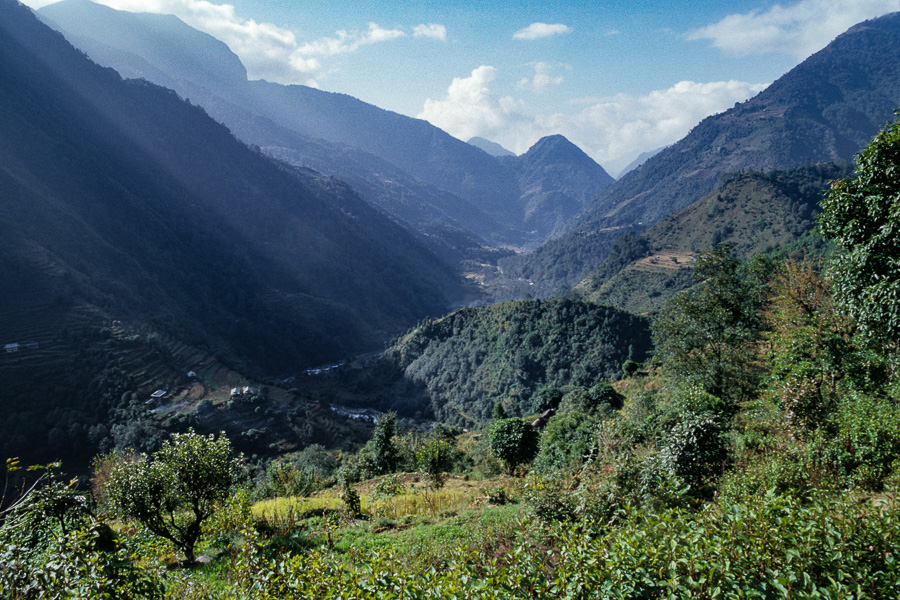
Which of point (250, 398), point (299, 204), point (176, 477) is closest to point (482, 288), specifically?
point (299, 204)

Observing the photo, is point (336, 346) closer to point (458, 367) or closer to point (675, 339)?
point (458, 367)

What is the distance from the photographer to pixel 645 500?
24.8ft

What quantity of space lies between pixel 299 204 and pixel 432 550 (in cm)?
18768

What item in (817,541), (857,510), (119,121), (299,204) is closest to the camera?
(817,541)

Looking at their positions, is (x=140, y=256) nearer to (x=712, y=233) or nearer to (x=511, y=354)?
(x=511, y=354)

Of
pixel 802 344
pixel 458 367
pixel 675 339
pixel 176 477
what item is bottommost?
pixel 458 367

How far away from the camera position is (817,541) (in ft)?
12.3

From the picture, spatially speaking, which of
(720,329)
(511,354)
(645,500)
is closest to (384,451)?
(720,329)

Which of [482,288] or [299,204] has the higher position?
[299,204]

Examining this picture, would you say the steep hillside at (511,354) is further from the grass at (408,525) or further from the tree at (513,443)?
the grass at (408,525)

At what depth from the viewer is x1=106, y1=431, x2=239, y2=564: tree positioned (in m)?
11.4

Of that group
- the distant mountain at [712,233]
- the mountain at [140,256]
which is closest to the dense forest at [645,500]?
the mountain at [140,256]

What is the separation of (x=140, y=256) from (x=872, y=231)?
132648mm

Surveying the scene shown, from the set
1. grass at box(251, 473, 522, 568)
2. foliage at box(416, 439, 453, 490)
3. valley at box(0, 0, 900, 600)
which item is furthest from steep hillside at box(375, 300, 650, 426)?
grass at box(251, 473, 522, 568)
